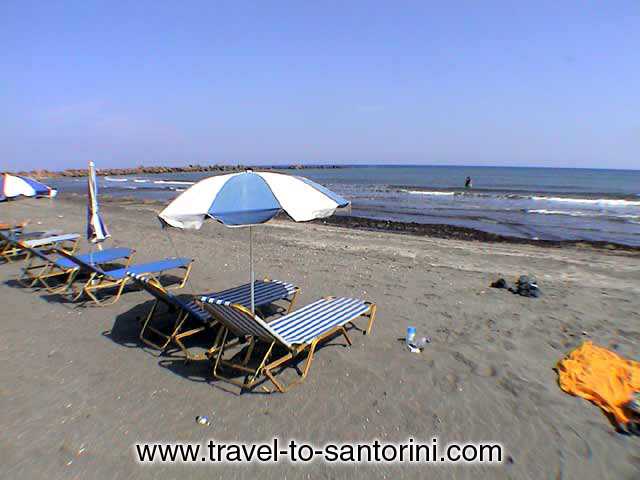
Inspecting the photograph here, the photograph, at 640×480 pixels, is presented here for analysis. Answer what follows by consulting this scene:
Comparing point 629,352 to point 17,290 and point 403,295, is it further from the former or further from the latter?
point 17,290

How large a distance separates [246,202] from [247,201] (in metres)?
0.02

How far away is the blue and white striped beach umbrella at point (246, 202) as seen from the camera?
3.88 m

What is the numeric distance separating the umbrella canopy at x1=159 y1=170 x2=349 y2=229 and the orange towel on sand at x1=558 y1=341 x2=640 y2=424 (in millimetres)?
3100

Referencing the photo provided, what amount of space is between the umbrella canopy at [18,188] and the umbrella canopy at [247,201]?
6262mm

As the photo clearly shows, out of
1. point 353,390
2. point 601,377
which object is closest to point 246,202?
point 353,390

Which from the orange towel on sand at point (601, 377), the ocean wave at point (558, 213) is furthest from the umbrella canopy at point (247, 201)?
the ocean wave at point (558, 213)

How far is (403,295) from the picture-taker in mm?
7117

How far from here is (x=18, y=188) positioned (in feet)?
28.1

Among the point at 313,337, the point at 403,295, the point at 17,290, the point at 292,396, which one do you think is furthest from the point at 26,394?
the point at 403,295

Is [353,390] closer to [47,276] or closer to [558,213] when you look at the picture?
A: [47,276]

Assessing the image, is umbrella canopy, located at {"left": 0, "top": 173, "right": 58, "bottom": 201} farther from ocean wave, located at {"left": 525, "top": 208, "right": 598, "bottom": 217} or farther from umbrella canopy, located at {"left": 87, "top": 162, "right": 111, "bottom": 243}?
ocean wave, located at {"left": 525, "top": 208, "right": 598, "bottom": 217}

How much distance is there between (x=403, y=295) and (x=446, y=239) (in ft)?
28.1

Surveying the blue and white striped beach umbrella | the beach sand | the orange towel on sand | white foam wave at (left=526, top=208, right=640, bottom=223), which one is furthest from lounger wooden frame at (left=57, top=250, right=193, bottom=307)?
white foam wave at (left=526, top=208, right=640, bottom=223)

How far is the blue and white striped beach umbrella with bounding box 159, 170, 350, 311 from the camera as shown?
12.7ft
